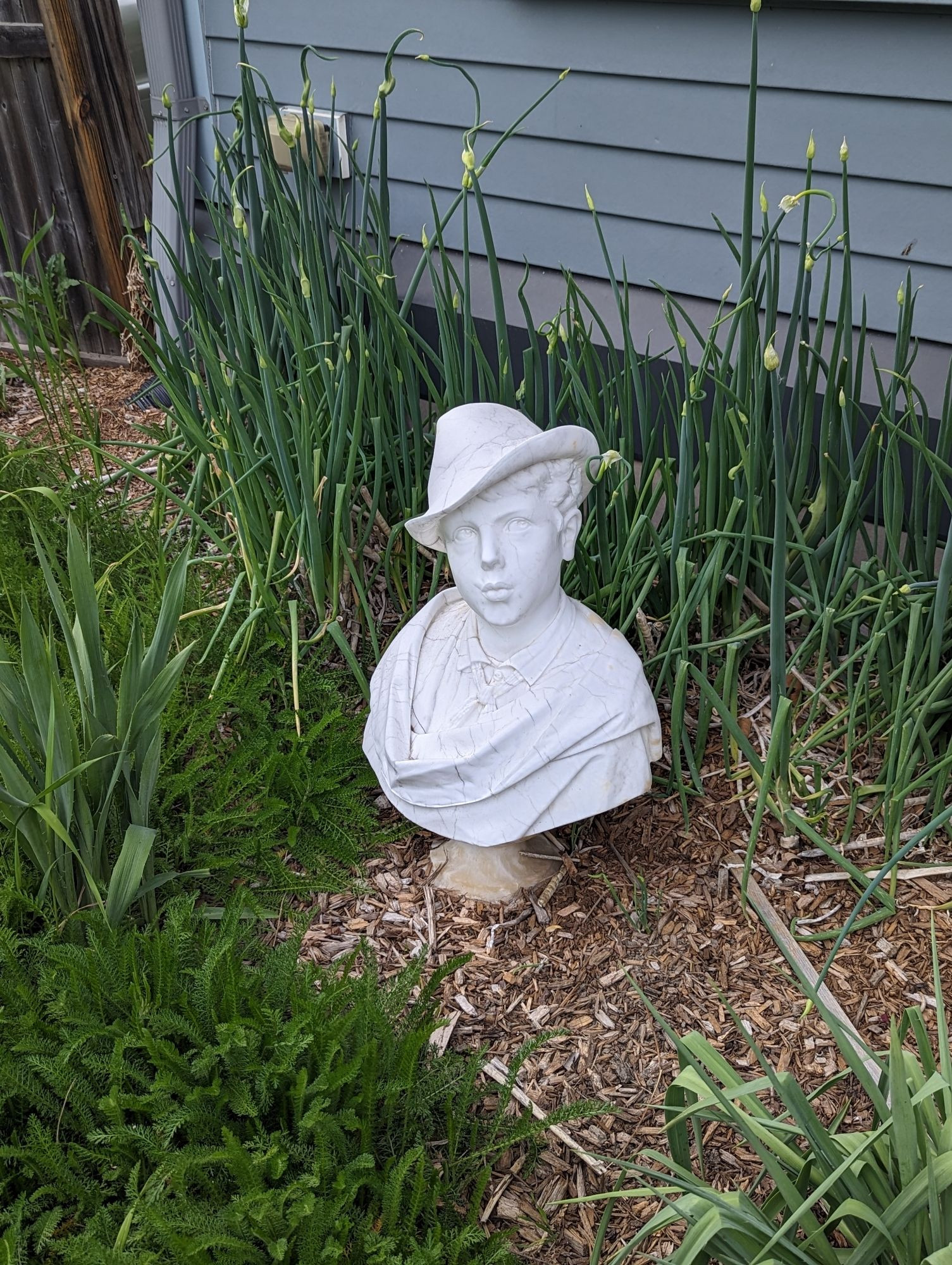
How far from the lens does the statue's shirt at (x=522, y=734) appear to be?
6.21 ft

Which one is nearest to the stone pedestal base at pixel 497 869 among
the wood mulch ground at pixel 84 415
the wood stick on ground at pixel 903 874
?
the wood stick on ground at pixel 903 874

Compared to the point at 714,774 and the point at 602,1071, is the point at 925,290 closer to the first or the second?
the point at 714,774

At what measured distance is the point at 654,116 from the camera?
9.37ft

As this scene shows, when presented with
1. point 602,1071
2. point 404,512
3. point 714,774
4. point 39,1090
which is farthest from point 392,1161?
point 404,512

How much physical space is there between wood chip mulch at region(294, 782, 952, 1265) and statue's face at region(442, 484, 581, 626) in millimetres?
633

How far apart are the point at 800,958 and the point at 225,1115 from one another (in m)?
1.04

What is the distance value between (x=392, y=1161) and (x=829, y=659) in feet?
4.45

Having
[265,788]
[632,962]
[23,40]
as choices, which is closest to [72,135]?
[23,40]

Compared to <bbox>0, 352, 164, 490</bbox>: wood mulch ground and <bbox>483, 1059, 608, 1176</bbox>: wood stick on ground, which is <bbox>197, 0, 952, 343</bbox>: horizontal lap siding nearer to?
<bbox>0, 352, 164, 490</bbox>: wood mulch ground

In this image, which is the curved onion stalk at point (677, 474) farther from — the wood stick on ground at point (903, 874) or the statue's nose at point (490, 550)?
the statue's nose at point (490, 550)

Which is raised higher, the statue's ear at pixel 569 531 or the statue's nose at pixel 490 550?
the statue's nose at pixel 490 550

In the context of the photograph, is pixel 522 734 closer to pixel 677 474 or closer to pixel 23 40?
pixel 677 474

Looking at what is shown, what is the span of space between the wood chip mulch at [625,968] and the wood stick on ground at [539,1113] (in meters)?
0.01

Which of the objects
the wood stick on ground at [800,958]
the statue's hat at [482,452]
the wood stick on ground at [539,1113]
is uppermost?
the statue's hat at [482,452]
